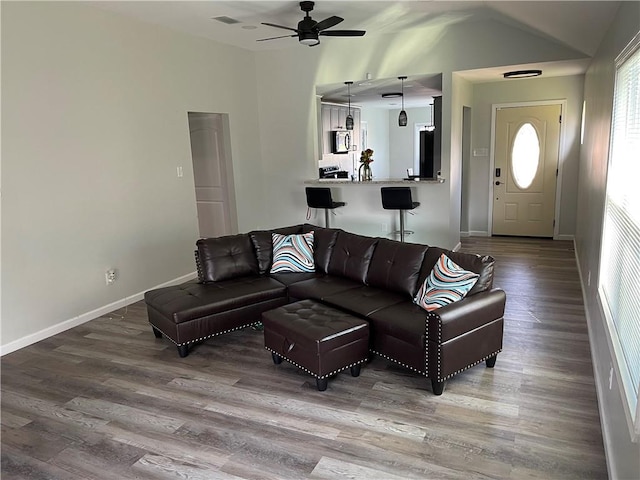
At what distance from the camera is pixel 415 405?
290 centimetres

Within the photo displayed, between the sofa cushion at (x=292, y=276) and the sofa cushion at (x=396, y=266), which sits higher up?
the sofa cushion at (x=396, y=266)

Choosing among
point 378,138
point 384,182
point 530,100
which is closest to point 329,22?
point 384,182

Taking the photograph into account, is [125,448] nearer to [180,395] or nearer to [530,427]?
[180,395]

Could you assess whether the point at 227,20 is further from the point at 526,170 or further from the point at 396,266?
the point at 526,170

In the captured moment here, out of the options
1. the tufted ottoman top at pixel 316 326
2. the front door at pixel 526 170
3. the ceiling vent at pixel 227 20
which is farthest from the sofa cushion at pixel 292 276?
the front door at pixel 526 170

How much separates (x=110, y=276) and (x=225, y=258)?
4.45 ft

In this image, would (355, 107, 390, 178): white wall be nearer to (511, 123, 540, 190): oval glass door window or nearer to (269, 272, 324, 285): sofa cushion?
(511, 123, 540, 190): oval glass door window

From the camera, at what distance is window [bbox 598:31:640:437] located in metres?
2.00

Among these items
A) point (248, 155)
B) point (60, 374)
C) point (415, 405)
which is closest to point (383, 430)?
point (415, 405)

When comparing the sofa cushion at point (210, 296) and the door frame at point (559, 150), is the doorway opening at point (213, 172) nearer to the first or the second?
the sofa cushion at point (210, 296)

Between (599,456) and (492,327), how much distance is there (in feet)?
3.25

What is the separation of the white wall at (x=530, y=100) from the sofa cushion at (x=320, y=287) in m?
4.54

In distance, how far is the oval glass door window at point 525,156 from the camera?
23.9ft

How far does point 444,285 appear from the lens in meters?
3.25
